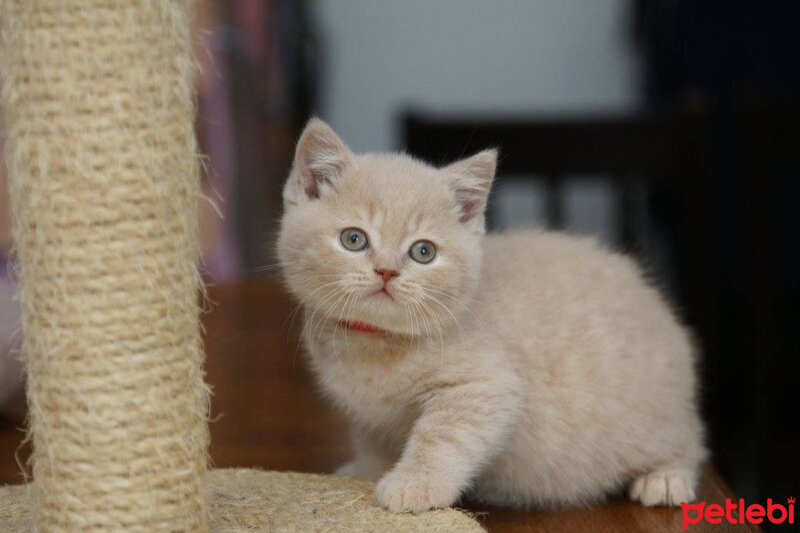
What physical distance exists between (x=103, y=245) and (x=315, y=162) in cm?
43

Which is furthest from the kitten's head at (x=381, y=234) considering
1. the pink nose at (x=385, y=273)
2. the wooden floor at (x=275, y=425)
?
the wooden floor at (x=275, y=425)

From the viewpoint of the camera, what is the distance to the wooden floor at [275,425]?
3.67 ft

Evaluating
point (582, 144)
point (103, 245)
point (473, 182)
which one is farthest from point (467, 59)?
point (103, 245)

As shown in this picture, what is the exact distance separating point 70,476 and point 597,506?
642 mm

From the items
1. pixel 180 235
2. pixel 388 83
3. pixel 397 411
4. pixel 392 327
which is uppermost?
pixel 388 83

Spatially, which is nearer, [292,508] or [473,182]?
[292,508]

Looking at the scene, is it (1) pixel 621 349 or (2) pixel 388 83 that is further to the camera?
(2) pixel 388 83

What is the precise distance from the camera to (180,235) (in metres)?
0.86

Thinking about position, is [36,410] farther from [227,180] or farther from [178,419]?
[227,180]

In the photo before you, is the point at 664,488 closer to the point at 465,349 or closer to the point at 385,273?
the point at 465,349

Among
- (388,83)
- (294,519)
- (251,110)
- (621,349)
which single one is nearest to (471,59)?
(388,83)

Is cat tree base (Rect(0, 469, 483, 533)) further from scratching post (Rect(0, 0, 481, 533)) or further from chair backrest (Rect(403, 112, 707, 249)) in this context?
chair backrest (Rect(403, 112, 707, 249))

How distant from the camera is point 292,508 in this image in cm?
104

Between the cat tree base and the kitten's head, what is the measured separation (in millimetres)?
203
